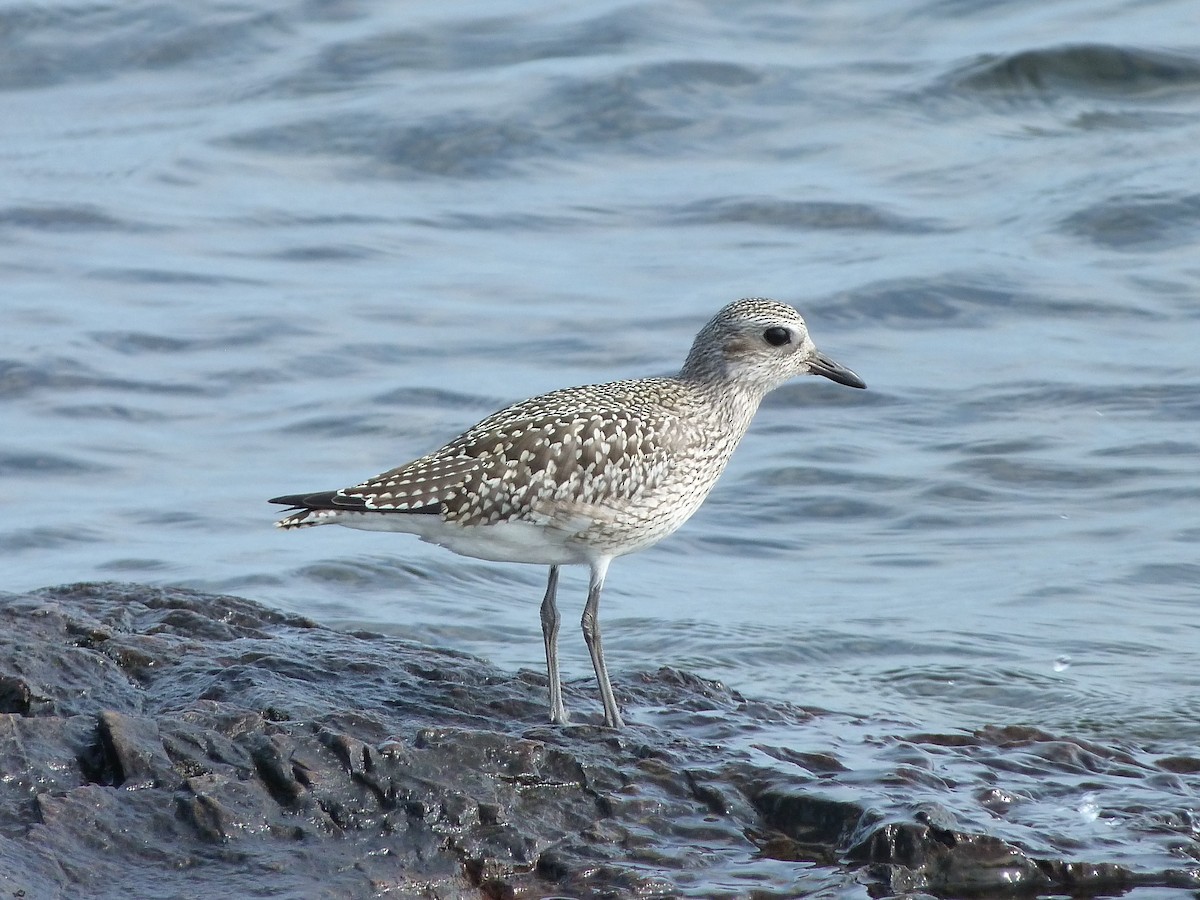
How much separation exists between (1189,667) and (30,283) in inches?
429

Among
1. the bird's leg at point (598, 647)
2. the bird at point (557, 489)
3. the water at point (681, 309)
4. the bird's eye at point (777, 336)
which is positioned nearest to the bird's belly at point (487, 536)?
the bird at point (557, 489)

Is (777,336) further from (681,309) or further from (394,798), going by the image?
(681,309)

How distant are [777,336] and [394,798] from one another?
10.4ft

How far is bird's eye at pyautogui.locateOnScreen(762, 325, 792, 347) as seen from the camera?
7.78 metres

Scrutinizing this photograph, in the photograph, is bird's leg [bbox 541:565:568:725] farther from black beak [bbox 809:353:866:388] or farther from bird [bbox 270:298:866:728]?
black beak [bbox 809:353:866:388]

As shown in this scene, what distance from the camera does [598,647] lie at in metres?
7.00

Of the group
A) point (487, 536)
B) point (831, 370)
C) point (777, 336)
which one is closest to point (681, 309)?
point (831, 370)

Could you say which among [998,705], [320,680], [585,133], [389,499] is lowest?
[998,705]

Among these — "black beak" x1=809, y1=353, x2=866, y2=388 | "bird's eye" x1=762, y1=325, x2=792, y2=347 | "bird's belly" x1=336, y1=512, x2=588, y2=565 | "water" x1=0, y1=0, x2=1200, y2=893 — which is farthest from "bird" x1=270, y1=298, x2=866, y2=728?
"water" x1=0, y1=0, x2=1200, y2=893

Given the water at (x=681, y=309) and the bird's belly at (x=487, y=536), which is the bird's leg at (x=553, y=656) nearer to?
the bird's belly at (x=487, y=536)

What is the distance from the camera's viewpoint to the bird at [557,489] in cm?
666

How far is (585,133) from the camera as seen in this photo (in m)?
19.1

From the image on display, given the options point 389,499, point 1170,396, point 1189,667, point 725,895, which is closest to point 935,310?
point 1170,396

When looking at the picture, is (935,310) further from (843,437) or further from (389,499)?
(389,499)
